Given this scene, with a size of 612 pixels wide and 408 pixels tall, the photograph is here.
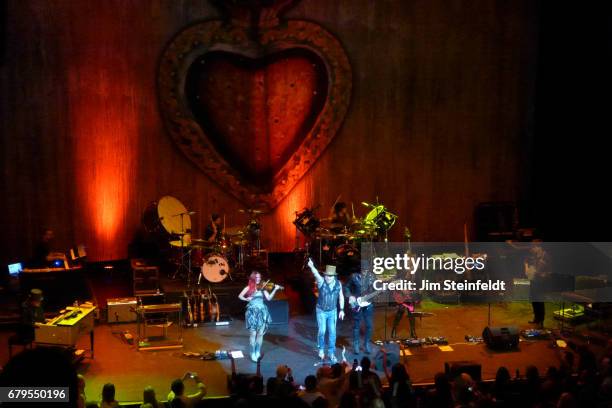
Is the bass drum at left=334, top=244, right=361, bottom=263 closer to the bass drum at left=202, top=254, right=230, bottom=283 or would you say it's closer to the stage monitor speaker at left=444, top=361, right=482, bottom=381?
the bass drum at left=202, top=254, right=230, bottom=283

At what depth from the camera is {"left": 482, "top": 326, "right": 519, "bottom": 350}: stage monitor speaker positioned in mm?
10880

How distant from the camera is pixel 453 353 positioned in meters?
10.7

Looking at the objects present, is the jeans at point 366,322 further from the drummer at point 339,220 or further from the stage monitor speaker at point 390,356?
the drummer at point 339,220

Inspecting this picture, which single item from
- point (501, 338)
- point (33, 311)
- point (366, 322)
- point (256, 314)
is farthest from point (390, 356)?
point (33, 311)

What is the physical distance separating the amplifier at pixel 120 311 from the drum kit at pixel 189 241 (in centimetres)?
118

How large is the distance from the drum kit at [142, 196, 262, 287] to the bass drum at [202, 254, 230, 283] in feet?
0.16

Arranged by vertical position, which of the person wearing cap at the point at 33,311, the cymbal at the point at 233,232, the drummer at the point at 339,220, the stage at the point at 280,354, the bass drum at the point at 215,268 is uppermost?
the drummer at the point at 339,220

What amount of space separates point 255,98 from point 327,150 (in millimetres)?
2046

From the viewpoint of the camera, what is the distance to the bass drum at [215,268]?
1230cm

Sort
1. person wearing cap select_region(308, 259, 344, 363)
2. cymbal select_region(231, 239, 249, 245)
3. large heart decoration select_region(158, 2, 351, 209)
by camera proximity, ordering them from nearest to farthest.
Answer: person wearing cap select_region(308, 259, 344, 363), cymbal select_region(231, 239, 249, 245), large heart decoration select_region(158, 2, 351, 209)

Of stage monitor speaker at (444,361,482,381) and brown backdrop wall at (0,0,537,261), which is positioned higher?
brown backdrop wall at (0,0,537,261)

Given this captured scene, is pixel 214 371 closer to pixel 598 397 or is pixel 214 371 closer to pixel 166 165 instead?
pixel 598 397

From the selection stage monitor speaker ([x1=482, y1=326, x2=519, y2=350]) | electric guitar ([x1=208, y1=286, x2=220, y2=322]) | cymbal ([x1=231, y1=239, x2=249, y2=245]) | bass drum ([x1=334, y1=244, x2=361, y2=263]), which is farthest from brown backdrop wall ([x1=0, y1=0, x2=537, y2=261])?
stage monitor speaker ([x1=482, y1=326, x2=519, y2=350])

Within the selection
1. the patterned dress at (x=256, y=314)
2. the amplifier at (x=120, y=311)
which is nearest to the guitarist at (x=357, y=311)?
the patterned dress at (x=256, y=314)
